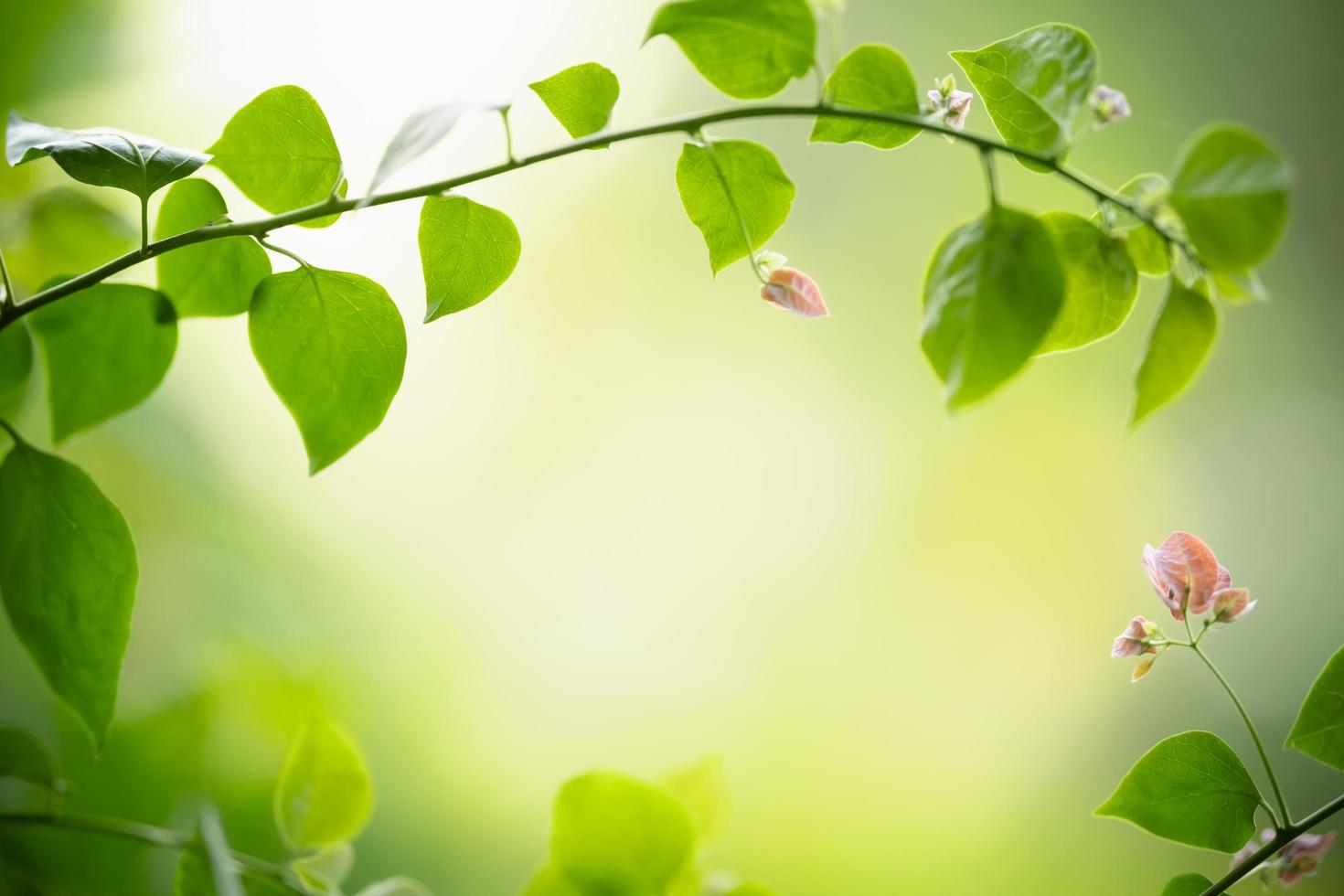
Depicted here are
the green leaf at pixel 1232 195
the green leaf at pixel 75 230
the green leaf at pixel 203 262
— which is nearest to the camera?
the green leaf at pixel 1232 195

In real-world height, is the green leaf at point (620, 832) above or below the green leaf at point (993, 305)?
below

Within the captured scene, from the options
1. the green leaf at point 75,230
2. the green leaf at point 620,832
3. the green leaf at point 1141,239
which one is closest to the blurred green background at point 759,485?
the green leaf at point 75,230

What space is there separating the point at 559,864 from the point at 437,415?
941 mm

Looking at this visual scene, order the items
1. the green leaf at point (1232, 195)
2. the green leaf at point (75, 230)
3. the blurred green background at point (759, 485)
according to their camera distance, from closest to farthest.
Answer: the green leaf at point (1232, 195) < the green leaf at point (75, 230) < the blurred green background at point (759, 485)

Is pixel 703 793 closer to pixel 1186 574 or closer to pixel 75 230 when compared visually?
pixel 1186 574

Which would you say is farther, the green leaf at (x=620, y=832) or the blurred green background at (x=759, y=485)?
the blurred green background at (x=759, y=485)

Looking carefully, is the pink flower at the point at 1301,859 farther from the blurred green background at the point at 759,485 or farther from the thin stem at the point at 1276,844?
the blurred green background at the point at 759,485

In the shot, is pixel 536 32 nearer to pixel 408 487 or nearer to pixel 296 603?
pixel 408 487

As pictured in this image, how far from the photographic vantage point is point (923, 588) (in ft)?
3.72

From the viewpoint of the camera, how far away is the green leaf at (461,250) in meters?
0.25

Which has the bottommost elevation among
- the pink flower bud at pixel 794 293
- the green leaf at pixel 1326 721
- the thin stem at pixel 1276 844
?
the thin stem at pixel 1276 844

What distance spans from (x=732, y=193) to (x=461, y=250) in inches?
3.0

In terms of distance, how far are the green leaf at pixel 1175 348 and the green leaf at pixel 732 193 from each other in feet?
0.31

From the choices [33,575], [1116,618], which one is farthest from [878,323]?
[33,575]
